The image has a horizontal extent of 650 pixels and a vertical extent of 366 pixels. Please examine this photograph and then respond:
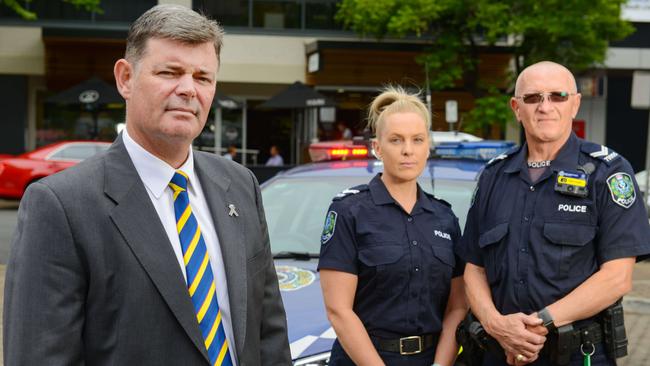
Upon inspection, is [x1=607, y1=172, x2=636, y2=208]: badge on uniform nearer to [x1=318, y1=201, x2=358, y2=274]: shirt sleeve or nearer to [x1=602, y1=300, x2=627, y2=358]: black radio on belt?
[x1=602, y1=300, x2=627, y2=358]: black radio on belt

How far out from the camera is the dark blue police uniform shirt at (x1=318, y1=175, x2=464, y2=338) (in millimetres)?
3518

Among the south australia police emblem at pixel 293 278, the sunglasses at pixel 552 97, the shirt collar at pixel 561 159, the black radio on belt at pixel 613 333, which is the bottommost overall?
the south australia police emblem at pixel 293 278

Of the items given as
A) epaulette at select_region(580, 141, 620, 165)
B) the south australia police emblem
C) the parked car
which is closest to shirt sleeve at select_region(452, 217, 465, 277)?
epaulette at select_region(580, 141, 620, 165)

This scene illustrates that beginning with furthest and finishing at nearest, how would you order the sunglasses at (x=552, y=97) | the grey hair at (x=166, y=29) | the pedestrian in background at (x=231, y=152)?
1. the pedestrian in background at (x=231, y=152)
2. the sunglasses at (x=552, y=97)
3. the grey hair at (x=166, y=29)

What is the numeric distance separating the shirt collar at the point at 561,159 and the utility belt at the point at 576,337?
1.86 ft

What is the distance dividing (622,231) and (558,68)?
0.70m

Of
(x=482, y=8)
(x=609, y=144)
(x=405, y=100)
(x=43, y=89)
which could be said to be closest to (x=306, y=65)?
(x=482, y=8)

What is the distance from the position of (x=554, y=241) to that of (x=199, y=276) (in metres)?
1.59

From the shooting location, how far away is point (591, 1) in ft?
74.7

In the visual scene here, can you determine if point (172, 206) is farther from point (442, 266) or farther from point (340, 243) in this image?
point (442, 266)

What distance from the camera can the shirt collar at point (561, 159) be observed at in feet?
11.4

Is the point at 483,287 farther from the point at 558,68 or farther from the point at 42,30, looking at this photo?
the point at 42,30

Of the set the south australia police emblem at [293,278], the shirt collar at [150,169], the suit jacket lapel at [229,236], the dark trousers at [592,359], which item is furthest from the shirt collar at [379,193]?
the shirt collar at [150,169]

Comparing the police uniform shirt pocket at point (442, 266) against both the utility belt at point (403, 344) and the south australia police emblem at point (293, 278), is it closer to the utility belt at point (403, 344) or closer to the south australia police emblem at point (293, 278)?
the utility belt at point (403, 344)
